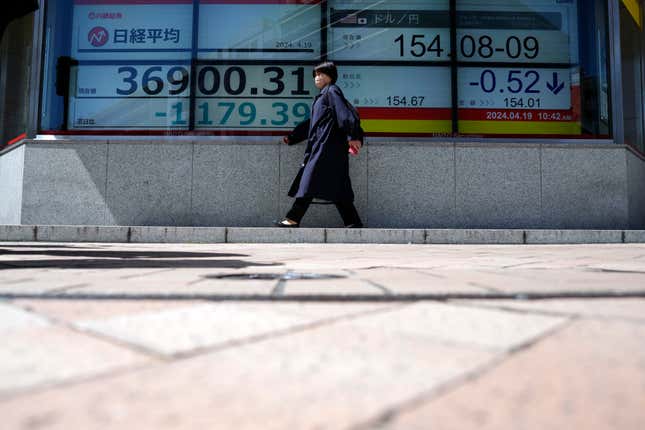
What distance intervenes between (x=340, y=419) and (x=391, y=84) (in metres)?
8.09

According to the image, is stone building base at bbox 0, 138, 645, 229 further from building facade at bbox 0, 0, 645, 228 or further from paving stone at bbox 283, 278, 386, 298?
paving stone at bbox 283, 278, 386, 298

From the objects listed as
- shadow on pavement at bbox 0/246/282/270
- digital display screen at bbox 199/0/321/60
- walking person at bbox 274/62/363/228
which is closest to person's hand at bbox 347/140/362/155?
walking person at bbox 274/62/363/228

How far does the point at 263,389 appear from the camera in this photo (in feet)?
2.50

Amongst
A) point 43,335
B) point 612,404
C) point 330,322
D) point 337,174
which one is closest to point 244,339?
point 330,322

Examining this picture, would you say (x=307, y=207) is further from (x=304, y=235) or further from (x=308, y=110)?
(x=308, y=110)

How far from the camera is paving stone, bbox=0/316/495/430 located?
0.65 metres

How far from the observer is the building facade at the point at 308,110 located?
7.67m

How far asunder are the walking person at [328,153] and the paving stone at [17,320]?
5203 millimetres

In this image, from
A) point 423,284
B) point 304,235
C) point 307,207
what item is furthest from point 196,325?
point 307,207

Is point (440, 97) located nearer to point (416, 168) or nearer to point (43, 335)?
point (416, 168)

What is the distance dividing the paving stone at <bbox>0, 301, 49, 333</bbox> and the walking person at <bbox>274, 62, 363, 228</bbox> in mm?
5203

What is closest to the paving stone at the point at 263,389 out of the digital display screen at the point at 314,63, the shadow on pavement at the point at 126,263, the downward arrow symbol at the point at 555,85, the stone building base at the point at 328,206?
the shadow on pavement at the point at 126,263

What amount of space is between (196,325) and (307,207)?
5.53 m

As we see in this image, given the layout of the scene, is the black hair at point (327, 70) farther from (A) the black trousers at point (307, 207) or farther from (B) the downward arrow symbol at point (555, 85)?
(B) the downward arrow symbol at point (555, 85)
